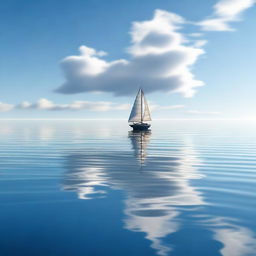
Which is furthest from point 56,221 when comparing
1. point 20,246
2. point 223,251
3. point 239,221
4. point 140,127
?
point 140,127

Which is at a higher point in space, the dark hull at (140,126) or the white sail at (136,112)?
the white sail at (136,112)

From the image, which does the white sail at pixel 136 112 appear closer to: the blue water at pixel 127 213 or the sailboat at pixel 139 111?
the sailboat at pixel 139 111

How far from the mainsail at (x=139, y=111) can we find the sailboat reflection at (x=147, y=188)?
73231mm

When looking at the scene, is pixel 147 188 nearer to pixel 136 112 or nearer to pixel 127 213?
pixel 127 213

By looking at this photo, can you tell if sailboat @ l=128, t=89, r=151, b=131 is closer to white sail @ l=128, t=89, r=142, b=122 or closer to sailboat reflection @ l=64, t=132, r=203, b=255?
white sail @ l=128, t=89, r=142, b=122

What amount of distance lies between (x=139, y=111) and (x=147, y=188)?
86575 millimetres

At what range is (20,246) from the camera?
34.6ft

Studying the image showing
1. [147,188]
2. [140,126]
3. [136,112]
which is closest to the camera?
[147,188]

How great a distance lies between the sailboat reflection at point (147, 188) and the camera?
12688mm

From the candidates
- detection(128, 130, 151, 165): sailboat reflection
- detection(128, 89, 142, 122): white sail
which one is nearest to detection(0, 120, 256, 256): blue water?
detection(128, 130, 151, 165): sailboat reflection

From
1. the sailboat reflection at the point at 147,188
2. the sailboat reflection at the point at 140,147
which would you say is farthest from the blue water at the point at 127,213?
the sailboat reflection at the point at 140,147

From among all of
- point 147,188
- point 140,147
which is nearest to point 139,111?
point 140,147

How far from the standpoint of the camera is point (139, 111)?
105688 millimetres

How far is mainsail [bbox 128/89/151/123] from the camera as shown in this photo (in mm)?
105562
